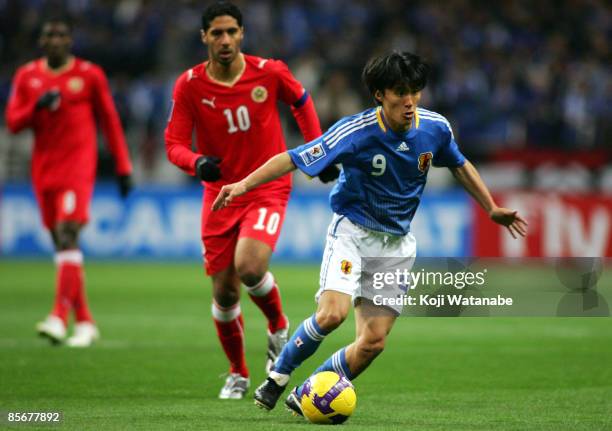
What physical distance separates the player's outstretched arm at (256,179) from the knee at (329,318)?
766 mm

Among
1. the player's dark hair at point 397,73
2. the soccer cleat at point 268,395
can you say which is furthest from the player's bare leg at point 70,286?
the player's dark hair at point 397,73

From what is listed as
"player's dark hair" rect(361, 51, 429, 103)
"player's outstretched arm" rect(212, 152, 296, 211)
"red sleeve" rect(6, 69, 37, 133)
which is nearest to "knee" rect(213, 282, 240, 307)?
"player's outstretched arm" rect(212, 152, 296, 211)

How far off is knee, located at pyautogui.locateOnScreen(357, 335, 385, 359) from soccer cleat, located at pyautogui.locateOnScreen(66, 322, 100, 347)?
174 inches

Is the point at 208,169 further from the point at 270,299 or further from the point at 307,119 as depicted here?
the point at 270,299

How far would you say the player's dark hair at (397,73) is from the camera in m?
6.14

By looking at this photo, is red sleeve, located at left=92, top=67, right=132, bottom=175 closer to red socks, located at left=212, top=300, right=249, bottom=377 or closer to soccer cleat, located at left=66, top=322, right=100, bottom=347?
soccer cleat, located at left=66, top=322, right=100, bottom=347

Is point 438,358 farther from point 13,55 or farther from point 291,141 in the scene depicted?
point 13,55

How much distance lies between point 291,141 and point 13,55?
210 inches

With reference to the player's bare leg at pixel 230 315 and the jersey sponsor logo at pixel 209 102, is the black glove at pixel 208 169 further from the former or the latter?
the player's bare leg at pixel 230 315

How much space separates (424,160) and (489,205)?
45 cm

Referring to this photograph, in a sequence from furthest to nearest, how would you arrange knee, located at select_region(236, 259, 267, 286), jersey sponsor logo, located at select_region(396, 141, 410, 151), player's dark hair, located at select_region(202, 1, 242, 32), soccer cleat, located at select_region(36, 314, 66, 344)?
1. soccer cleat, located at select_region(36, 314, 66, 344)
2. player's dark hair, located at select_region(202, 1, 242, 32)
3. knee, located at select_region(236, 259, 267, 286)
4. jersey sponsor logo, located at select_region(396, 141, 410, 151)

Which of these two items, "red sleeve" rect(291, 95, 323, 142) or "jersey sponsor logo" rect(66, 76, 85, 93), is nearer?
"red sleeve" rect(291, 95, 323, 142)

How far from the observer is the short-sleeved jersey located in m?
7.71

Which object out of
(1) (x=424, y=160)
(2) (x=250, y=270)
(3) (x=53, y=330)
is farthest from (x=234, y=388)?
(3) (x=53, y=330)
